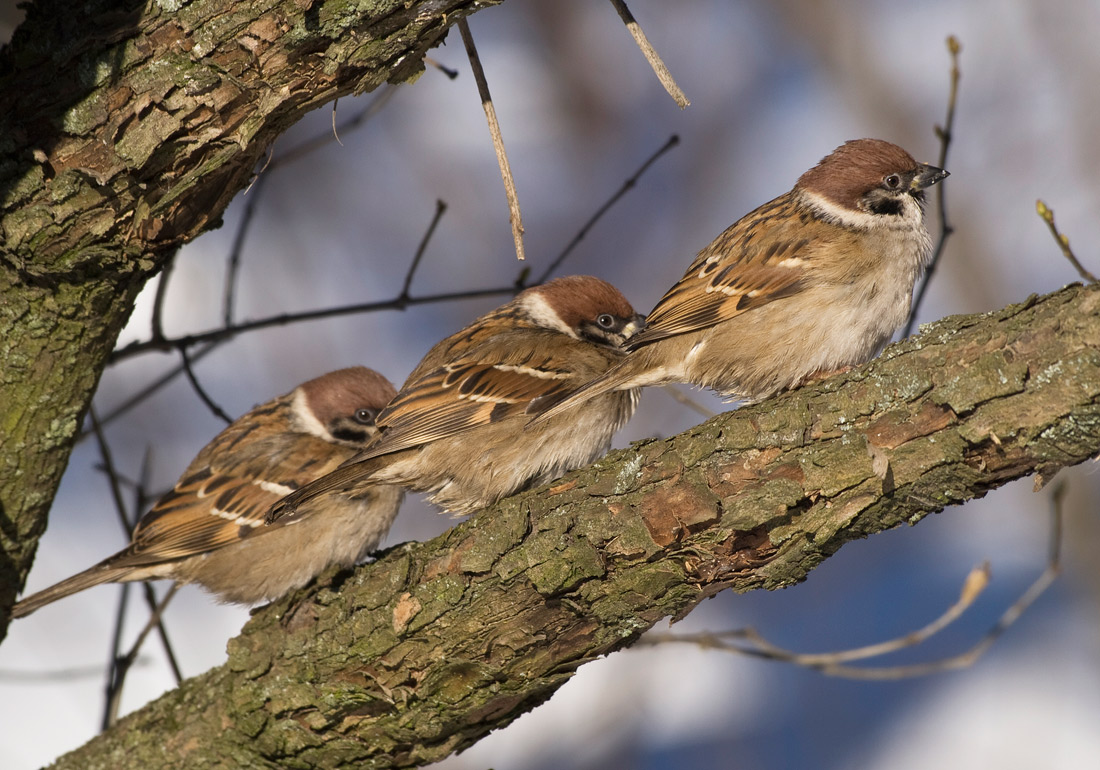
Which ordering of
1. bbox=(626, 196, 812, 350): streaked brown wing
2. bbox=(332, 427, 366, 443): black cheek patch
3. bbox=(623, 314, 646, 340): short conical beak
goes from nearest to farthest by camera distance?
bbox=(626, 196, 812, 350): streaked brown wing, bbox=(623, 314, 646, 340): short conical beak, bbox=(332, 427, 366, 443): black cheek patch

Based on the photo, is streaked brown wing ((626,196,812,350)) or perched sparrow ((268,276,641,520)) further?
perched sparrow ((268,276,641,520))

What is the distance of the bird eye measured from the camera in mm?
4016

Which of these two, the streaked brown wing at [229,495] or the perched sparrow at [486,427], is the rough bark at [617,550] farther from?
the streaked brown wing at [229,495]

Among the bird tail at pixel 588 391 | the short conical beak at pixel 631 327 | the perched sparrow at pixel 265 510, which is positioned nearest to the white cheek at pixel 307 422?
the perched sparrow at pixel 265 510

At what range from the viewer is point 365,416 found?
4.04 m

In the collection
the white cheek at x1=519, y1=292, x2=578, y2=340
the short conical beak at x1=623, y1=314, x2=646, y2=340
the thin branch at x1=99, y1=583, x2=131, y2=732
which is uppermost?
the white cheek at x1=519, y1=292, x2=578, y2=340

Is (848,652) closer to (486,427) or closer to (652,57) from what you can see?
(486,427)

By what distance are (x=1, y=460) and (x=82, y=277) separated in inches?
22.9

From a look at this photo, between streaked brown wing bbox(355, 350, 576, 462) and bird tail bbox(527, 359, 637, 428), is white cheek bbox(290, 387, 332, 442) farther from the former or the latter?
bird tail bbox(527, 359, 637, 428)

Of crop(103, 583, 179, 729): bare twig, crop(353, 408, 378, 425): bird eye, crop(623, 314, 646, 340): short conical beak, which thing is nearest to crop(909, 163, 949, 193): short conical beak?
crop(623, 314, 646, 340): short conical beak

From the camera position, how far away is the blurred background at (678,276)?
6.11 metres

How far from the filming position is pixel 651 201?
28.1ft

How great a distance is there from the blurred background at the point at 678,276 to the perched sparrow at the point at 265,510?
127 centimetres

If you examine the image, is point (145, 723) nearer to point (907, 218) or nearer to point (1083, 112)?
point (907, 218)
